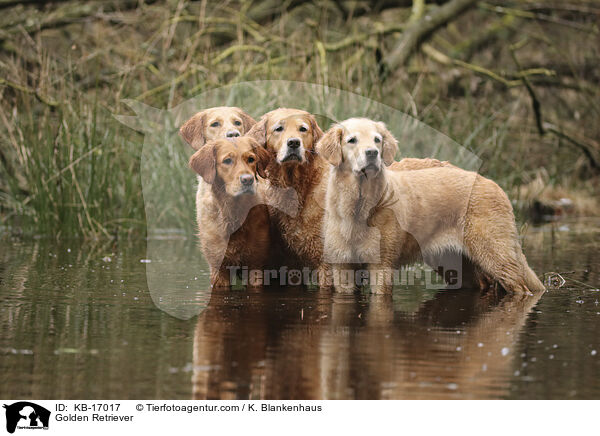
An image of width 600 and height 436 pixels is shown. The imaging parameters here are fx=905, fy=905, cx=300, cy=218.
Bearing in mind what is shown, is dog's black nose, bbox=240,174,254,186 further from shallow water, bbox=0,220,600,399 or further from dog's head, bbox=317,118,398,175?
shallow water, bbox=0,220,600,399

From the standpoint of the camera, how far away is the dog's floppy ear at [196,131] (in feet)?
22.2

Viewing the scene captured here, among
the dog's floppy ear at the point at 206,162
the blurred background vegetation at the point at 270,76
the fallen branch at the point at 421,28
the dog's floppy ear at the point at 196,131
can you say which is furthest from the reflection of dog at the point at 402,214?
the fallen branch at the point at 421,28

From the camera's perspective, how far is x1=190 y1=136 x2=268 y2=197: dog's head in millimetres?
6098

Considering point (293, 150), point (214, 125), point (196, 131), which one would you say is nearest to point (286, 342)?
point (293, 150)

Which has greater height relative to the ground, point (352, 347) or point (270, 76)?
point (270, 76)

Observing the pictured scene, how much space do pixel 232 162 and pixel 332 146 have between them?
69 centimetres

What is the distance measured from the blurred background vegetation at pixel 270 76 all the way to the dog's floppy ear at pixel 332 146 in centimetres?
279

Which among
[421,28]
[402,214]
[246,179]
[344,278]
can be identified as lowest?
[344,278]

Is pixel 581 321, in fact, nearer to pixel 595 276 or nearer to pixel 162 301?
pixel 595 276

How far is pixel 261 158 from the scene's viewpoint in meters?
6.19

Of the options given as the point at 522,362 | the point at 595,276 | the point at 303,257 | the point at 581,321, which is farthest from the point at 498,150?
the point at 522,362

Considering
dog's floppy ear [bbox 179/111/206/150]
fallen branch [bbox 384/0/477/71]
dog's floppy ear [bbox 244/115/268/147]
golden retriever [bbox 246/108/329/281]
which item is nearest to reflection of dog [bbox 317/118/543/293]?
golden retriever [bbox 246/108/329/281]

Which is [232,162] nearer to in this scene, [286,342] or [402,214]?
[402,214]
